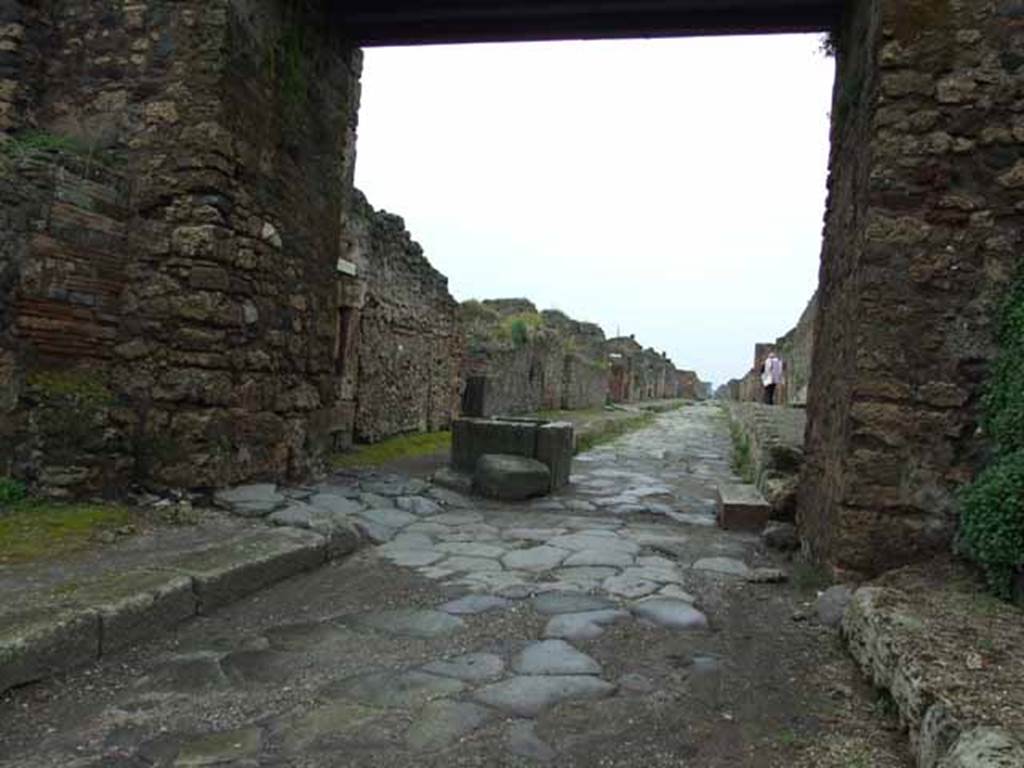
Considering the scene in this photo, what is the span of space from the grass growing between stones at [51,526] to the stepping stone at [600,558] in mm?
2631

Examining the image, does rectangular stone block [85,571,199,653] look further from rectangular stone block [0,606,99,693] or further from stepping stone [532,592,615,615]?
stepping stone [532,592,615,615]

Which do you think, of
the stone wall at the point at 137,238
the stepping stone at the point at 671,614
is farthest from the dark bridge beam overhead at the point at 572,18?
the stepping stone at the point at 671,614

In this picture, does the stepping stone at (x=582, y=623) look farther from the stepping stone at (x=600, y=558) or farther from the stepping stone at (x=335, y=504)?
the stepping stone at (x=335, y=504)

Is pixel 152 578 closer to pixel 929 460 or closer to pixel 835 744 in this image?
pixel 835 744

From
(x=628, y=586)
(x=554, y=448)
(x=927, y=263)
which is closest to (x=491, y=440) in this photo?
(x=554, y=448)

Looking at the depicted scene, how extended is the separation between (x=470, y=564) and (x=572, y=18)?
14.3 ft

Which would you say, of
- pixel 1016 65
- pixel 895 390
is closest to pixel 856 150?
pixel 1016 65

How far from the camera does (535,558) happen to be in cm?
466

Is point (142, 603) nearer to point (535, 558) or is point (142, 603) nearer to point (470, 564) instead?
point (470, 564)

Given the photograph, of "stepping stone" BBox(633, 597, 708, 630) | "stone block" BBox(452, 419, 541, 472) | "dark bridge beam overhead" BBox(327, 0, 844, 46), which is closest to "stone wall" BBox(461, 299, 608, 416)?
"stone block" BBox(452, 419, 541, 472)

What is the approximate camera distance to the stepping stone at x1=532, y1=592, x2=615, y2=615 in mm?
3659

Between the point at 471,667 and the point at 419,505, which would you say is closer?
the point at 471,667

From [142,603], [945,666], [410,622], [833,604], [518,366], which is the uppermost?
[518,366]

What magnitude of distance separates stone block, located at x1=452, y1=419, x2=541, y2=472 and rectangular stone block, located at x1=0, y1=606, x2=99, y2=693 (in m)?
4.57
